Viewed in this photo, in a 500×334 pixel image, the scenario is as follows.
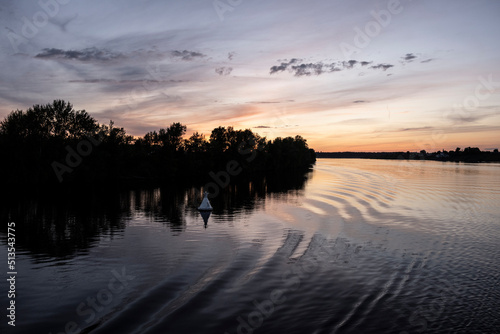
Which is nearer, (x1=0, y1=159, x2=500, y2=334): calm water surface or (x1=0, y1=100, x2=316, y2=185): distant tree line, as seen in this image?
(x1=0, y1=159, x2=500, y2=334): calm water surface

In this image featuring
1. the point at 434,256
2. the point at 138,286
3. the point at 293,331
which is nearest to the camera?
the point at 293,331

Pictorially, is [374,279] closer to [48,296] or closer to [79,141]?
[48,296]

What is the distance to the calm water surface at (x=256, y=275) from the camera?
10867 mm

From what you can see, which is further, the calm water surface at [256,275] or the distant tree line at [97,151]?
the distant tree line at [97,151]

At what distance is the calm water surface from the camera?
1087cm

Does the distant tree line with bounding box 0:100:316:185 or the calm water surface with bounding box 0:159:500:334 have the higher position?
the distant tree line with bounding box 0:100:316:185

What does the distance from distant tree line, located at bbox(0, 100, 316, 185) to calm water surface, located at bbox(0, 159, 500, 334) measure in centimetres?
4218

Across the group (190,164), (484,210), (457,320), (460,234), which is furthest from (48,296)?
(190,164)

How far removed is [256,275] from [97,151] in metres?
73.7

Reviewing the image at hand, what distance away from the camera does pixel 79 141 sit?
78.8 metres

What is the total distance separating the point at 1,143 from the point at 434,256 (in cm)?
7162

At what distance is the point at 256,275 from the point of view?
15.3 m

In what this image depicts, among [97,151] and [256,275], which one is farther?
[97,151]

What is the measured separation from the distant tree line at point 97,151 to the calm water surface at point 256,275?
42.2 m
